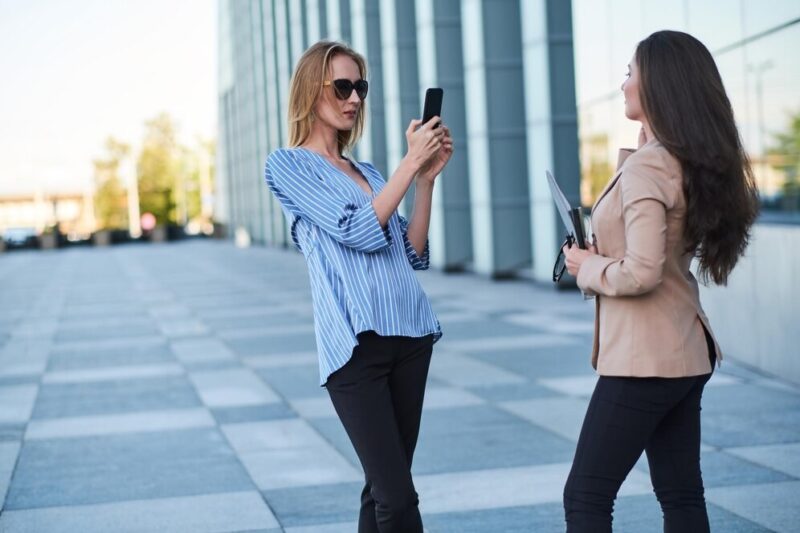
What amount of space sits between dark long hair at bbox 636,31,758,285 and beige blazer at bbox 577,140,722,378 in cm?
4

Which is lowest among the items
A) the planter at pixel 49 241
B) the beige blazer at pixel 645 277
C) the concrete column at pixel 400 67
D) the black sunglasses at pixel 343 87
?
the beige blazer at pixel 645 277

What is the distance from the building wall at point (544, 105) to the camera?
10.3 metres

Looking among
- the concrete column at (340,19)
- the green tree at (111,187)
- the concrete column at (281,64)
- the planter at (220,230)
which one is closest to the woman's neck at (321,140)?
the concrete column at (340,19)

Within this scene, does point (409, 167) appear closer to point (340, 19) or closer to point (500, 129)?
point (500, 129)

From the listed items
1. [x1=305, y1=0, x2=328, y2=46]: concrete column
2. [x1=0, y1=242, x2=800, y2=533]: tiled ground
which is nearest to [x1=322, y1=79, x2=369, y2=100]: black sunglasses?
[x1=0, y1=242, x2=800, y2=533]: tiled ground

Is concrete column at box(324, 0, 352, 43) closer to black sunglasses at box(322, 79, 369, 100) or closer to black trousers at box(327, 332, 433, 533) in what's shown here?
Result: black sunglasses at box(322, 79, 369, 100)

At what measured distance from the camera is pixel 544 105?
19422mm

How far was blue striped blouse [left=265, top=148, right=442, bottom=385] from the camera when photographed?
3.63m

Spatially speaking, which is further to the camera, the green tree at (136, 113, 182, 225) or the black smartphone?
the green tree at (136, 113, 182, 225)

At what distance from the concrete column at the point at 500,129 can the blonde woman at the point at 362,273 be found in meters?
18.3

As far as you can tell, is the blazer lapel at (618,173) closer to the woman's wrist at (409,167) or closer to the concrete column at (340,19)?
the woman's wrist at (409,167)

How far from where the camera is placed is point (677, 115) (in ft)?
11.1

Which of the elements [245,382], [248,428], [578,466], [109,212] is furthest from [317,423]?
[109,212]

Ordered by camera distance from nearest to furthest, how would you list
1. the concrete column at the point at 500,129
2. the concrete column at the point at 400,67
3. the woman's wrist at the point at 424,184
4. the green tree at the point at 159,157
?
1. the woman's wrist at the point at 424,184
2. the concrete column at the point at 500,129
3. the concrete column at the point at 400,67
4. the green tree at the point at 159,157
